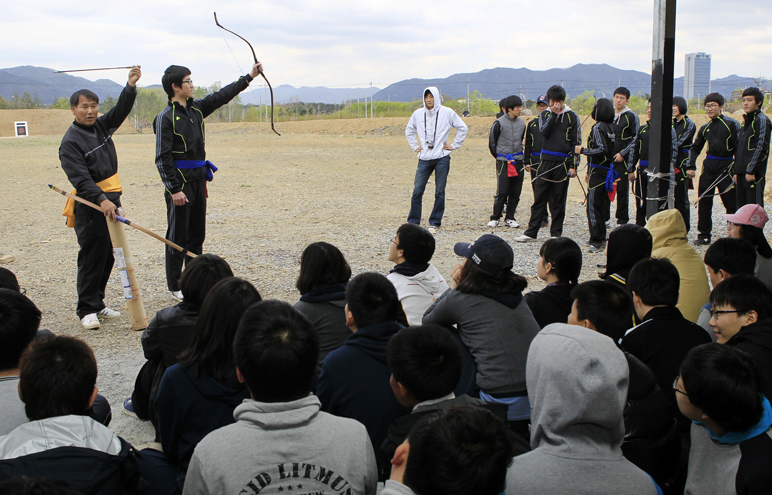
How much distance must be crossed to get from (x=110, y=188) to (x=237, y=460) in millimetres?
4108

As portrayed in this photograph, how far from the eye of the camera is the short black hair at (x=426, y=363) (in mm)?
2041

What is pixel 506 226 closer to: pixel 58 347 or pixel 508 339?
pixel 508 339

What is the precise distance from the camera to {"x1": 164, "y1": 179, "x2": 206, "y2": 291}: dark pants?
5613mm

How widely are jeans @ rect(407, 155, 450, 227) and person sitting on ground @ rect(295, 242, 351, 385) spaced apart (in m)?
5.57

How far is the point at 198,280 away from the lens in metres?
3.01

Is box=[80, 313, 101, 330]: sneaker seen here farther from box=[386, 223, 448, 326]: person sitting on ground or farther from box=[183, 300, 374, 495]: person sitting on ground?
box=[183, 300, 374, 495]: person sitting on ground

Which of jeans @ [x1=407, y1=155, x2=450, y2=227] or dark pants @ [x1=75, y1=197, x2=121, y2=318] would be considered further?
jeans @ [x1=407, y1=155, x2=450, y2=227]

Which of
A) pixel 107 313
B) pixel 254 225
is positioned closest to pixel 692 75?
pixel 254 225

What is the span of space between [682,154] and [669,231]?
5.07 metres

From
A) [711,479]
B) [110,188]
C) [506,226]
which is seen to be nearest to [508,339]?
[711,479]

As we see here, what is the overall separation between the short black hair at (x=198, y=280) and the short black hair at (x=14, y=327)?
26.0 inches

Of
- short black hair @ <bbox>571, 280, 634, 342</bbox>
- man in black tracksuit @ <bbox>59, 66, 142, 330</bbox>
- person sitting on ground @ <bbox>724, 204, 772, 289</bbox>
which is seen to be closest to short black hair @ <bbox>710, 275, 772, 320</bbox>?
short black hair @ <bbox>571, 280, 634, 342</bbox>

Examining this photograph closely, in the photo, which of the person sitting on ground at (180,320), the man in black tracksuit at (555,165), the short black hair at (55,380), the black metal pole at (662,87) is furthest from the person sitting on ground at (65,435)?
the man in black tracksuit at (555,165)

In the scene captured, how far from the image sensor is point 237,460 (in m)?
1.66
